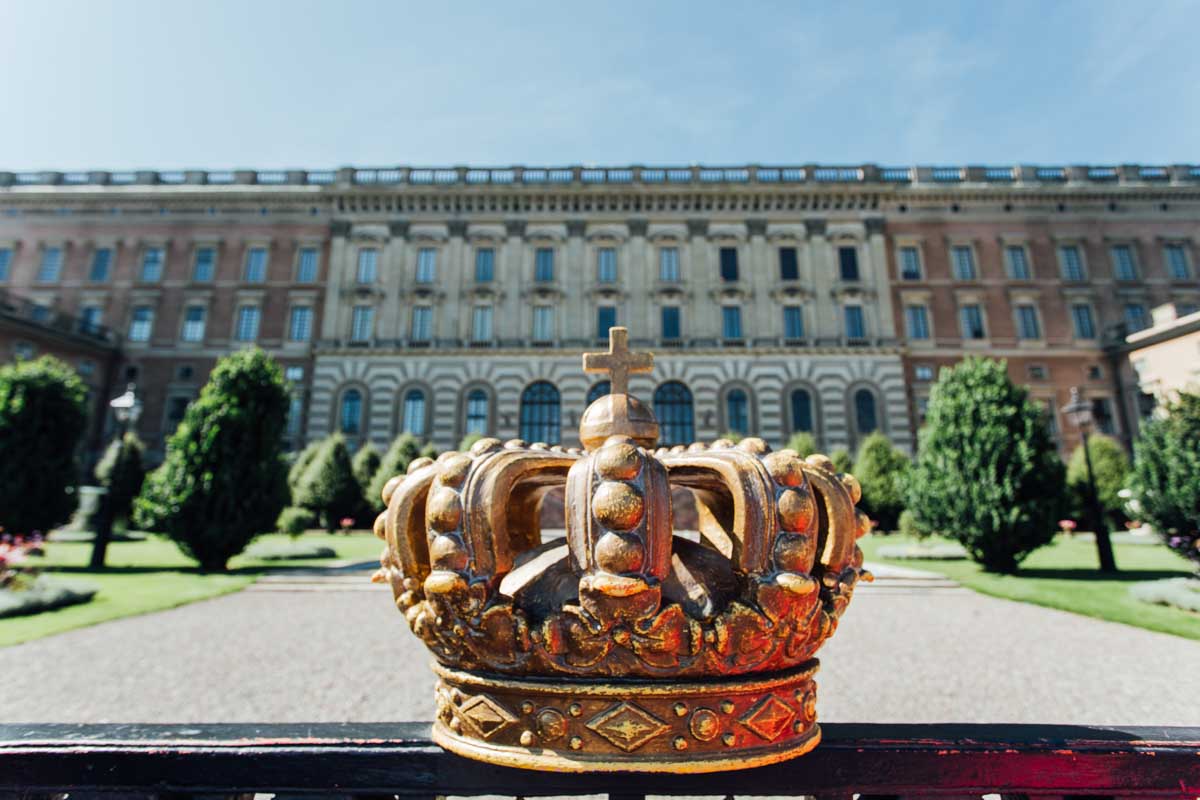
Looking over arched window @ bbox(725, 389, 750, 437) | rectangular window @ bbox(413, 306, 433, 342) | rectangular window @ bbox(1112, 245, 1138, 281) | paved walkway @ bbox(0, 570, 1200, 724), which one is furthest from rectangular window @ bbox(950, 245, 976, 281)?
rectangular window @ bbox(413, 306, 433, 342)

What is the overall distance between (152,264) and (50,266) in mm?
5707

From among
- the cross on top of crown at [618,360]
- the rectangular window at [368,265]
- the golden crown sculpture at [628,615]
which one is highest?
the rectangular window at [368,265]

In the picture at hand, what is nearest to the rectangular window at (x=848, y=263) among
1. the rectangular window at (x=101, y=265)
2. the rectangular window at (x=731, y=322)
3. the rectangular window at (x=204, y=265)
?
the rectangular window at (x=731, y=322)

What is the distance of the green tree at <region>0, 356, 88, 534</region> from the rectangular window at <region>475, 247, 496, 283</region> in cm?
1880

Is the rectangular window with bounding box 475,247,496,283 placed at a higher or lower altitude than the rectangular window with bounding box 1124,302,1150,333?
higher

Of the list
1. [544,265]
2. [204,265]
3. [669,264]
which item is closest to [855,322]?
[669,264]

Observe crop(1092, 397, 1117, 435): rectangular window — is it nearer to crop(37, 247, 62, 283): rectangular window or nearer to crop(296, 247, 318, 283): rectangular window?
crop(296, 247, 318, 283): rectangular window

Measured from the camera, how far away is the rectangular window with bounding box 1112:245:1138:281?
30.9m

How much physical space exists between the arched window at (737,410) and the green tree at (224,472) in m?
20.9

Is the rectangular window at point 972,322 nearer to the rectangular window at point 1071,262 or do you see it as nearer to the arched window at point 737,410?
the rectangular window at point 1071,262

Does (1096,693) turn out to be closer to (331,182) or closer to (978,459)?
(978,459)

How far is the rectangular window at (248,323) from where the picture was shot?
31375 millimetres

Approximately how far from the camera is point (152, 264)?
32.2 m

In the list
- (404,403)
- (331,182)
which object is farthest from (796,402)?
(331,182)
